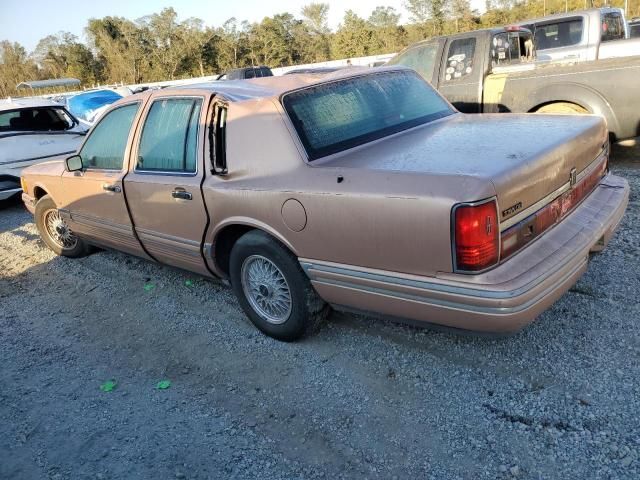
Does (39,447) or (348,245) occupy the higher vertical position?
(348,245)

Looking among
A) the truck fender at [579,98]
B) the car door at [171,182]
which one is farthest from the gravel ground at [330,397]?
the truck fender at [579,98]

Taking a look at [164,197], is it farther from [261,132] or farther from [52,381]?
[52,381]

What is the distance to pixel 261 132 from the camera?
3.12 meters

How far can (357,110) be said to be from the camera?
3.36 meters

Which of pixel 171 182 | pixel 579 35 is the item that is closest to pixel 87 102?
pixel 579 35

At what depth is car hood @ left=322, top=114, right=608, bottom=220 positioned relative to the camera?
2465 mm

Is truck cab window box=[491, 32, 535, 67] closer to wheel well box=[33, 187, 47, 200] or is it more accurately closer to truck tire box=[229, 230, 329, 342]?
truck tire box=[229, 230, 329, 342]

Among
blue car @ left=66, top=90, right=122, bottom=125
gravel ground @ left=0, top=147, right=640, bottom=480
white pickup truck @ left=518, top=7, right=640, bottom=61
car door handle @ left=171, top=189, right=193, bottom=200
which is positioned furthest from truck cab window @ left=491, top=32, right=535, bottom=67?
blue car @ left=66, top=90, right=122, bottom=125

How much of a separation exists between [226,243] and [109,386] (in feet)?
3.84

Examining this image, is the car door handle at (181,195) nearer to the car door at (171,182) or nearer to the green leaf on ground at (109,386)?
the car door at (171,182)

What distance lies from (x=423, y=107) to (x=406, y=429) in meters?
2.29

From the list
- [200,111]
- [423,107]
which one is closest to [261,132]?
[200,111]

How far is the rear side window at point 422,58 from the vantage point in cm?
746

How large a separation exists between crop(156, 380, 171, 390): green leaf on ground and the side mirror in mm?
2398
